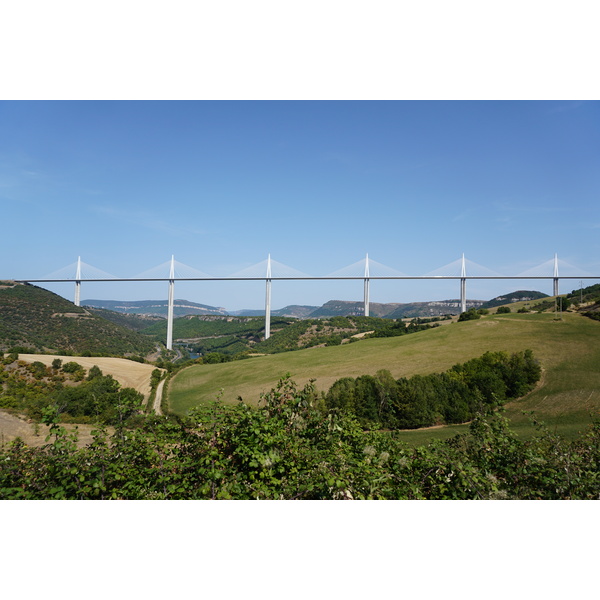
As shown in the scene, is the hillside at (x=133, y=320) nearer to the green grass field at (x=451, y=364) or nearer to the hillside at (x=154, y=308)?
the hillside at (x=154, y=308)

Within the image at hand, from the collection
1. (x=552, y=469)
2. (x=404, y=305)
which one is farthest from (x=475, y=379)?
(x=404, y=305)

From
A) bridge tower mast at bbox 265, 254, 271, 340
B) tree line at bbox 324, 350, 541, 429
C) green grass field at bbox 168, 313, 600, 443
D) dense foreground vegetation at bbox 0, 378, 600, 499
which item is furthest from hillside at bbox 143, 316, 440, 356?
dense foreground vegetation at bbox 0, 378, 600, 499

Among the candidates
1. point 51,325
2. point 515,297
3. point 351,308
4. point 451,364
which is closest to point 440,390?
point 451,364

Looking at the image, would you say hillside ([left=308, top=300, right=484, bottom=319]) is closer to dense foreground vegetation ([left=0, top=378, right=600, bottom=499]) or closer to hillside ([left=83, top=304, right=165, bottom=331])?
hillside ([left=83, top=304, right=165, bottom=331])

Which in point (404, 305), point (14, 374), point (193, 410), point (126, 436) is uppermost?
point (404, 305)

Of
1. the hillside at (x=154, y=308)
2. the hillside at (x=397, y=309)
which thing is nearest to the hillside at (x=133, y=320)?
the hillside at (x=154, y=308)

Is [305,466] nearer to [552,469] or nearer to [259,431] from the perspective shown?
[259,431]
